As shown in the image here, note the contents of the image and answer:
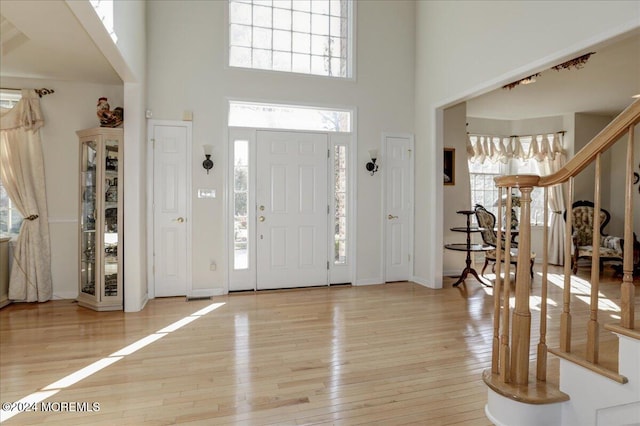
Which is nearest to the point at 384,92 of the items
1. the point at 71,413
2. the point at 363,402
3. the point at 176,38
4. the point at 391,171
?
the point at 391,171

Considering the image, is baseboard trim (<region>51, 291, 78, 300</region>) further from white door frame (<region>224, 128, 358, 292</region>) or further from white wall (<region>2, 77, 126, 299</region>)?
white door frame (<region>224, 128, 358, 292</region>)

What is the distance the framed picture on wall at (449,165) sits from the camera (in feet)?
20.0

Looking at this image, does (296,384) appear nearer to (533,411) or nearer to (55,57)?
(533,411)

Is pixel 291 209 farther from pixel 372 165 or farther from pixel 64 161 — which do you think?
pixel 64 161

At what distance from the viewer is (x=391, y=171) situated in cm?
561

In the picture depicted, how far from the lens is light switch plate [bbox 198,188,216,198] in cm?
485

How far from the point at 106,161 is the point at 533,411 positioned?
178 inches

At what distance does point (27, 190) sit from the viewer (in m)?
4.46

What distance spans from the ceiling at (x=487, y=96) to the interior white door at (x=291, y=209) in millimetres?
2125

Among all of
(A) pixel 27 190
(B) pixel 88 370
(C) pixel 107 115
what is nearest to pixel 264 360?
(B) pixel 88 370

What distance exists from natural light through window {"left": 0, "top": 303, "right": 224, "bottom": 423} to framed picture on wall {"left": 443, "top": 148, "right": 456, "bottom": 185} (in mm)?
4356

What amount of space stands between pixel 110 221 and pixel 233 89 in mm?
2238

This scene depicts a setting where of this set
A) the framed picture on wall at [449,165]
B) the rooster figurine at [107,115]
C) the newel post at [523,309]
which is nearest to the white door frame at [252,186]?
the rooster figurine at [107,115]

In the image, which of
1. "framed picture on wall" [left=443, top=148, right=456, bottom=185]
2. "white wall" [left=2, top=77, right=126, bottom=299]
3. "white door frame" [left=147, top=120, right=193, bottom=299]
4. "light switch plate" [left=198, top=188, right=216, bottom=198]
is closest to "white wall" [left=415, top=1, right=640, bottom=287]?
"framed picture on wall" [left=443, top=148, right=456, bottom=185]
